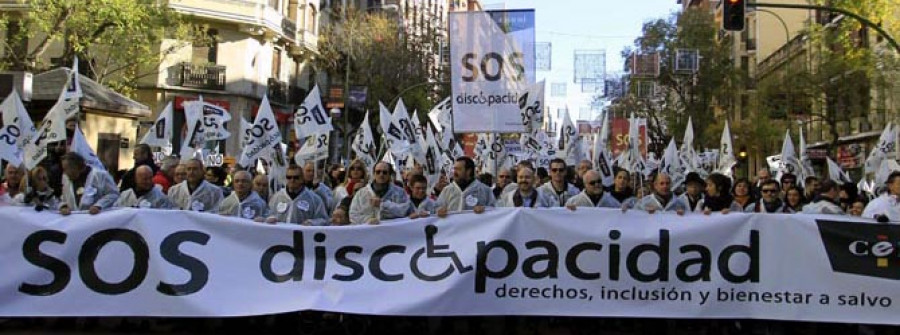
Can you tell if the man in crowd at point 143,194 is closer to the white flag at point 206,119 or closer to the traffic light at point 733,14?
the white flag at point 206,119

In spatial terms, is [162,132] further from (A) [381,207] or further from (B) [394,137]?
(A) [381,207]

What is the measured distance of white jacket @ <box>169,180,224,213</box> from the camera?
8.23 meters

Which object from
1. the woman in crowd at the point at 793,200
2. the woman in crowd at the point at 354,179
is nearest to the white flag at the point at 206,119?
the woman in crowd at the point at 354,179

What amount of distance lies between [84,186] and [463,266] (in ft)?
12.2

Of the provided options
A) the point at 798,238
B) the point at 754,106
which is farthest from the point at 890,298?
the point at 754,106

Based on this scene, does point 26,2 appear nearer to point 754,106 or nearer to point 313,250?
point 313,250

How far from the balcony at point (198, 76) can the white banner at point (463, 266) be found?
99.4ft

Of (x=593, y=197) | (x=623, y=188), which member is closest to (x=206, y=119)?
(x=623, y=188)

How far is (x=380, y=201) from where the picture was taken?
8016 mm

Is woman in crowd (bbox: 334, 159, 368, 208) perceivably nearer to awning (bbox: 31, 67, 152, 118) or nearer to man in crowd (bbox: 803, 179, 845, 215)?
man in crowd (bbox: 803, 179, 845, 215)

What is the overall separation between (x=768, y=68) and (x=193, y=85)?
33.3 metres

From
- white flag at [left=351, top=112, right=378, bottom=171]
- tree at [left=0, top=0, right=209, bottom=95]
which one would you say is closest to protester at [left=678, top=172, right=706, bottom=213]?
white flag at [left=351, top=112, right=378, bottom=171]

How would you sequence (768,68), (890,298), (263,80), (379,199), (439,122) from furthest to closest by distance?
(768,68), (263,80), (439,122), (379,199), (890,298)

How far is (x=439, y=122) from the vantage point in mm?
21609
